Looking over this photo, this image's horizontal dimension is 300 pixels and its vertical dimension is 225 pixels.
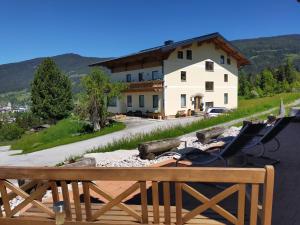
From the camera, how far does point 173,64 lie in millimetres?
31875

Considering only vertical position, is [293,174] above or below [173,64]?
below

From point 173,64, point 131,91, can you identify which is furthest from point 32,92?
point 173,64

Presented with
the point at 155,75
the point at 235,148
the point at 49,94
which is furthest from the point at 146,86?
the point at 235,148

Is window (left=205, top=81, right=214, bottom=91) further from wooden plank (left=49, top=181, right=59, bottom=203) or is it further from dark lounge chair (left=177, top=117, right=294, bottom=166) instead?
wooden plank (left=49, top=181, right=59, bottom=203)

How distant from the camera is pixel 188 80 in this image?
33250 mm

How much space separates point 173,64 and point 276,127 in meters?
25.2

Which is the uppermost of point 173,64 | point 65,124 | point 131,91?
point 173,64

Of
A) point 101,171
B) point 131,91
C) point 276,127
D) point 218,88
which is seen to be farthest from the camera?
point 218,88

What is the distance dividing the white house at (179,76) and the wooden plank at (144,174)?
89.6 ft

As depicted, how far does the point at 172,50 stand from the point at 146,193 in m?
29.0

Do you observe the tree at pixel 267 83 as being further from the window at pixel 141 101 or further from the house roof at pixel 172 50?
the window at pixel 141 101

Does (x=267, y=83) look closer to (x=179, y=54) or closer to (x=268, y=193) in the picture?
(x=179, y=54)

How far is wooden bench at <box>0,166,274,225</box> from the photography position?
2.84 metres

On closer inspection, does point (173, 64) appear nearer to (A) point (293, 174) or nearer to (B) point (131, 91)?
(B) point (131, 91)
